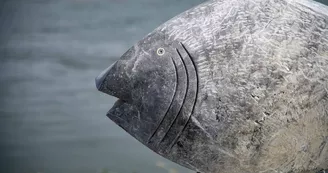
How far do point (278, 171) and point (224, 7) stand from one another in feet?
2.17

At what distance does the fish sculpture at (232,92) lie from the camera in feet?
5.13

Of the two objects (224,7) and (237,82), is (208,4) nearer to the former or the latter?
(224,7)

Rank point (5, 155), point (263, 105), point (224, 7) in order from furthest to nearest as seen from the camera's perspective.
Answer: point (5, 155) → point (224, 7) → point (263, 105)

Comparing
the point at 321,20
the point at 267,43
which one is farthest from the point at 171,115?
the point at 321,20

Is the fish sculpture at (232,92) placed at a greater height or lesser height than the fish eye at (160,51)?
lesser

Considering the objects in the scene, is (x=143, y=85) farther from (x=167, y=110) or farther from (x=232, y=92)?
(x=232, y=92)

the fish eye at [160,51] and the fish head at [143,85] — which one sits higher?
the fish eye at [160,51]

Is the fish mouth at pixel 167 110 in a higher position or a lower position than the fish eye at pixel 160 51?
lower

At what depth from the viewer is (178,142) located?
159 cm

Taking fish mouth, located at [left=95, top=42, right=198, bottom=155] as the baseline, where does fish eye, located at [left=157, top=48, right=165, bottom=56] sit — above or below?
above

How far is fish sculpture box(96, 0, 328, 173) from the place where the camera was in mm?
1564

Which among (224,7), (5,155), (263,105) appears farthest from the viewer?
(5,155)

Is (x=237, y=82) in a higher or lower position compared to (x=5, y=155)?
higher

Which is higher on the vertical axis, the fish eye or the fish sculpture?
the fish eye
